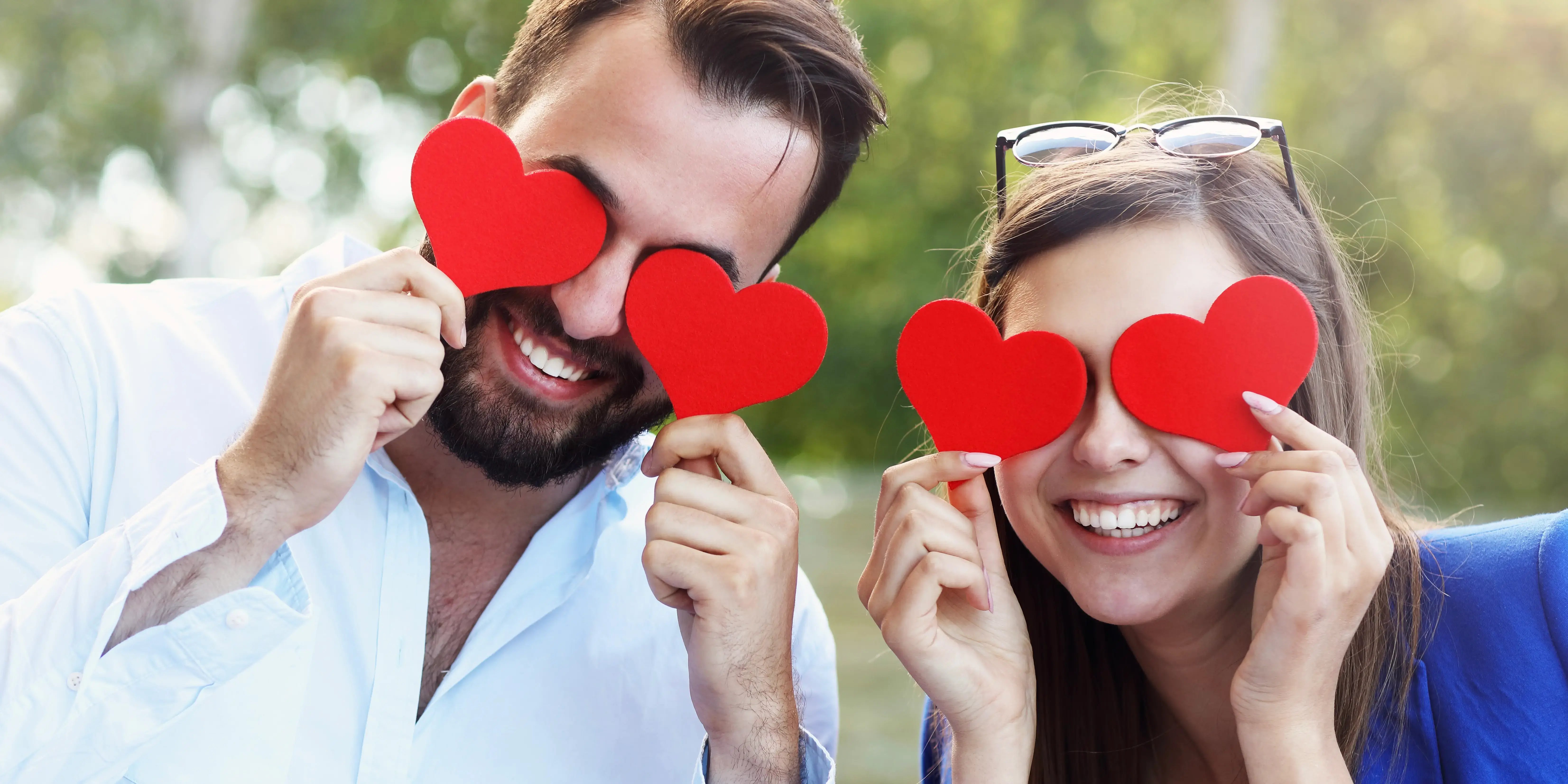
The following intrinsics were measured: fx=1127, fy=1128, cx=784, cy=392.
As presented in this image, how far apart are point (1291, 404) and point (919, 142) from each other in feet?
41.4

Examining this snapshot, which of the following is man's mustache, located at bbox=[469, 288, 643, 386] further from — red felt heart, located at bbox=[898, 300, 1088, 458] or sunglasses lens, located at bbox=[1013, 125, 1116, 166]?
sunglasses lens, located at bbox=[1013, 125, 1116, 166]

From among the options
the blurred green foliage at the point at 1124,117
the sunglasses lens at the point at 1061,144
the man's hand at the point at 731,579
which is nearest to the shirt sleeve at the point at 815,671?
the man's hand at the point at 731,579

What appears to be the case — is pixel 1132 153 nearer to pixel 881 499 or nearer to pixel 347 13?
pixel 881 499

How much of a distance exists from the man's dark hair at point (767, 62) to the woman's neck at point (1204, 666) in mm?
1037

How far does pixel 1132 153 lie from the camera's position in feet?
6.62

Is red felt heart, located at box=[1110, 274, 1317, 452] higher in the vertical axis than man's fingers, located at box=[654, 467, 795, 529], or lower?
higher

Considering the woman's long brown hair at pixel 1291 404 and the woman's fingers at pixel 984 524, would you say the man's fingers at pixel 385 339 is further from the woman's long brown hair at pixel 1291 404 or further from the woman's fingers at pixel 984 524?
the woman's long brown hair at pixel 1291 404

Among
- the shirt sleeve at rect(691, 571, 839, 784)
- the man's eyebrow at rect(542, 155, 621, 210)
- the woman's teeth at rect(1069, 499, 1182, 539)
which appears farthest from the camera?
the shirt sleeve at rect(691, 571, 839, 784)

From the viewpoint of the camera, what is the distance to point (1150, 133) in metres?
2.11

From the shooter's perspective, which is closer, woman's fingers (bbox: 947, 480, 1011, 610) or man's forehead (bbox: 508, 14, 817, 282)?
woman's fingers (bbox: 947, 480, 1011, 610)

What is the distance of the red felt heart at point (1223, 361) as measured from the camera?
172 centimetres

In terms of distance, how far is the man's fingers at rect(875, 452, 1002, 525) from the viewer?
5.97ft

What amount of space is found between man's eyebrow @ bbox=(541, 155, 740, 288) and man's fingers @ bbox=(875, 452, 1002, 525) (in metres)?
0.45

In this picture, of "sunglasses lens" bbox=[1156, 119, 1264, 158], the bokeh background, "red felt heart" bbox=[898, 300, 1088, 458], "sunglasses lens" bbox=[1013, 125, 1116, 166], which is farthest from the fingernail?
the bokeh background
